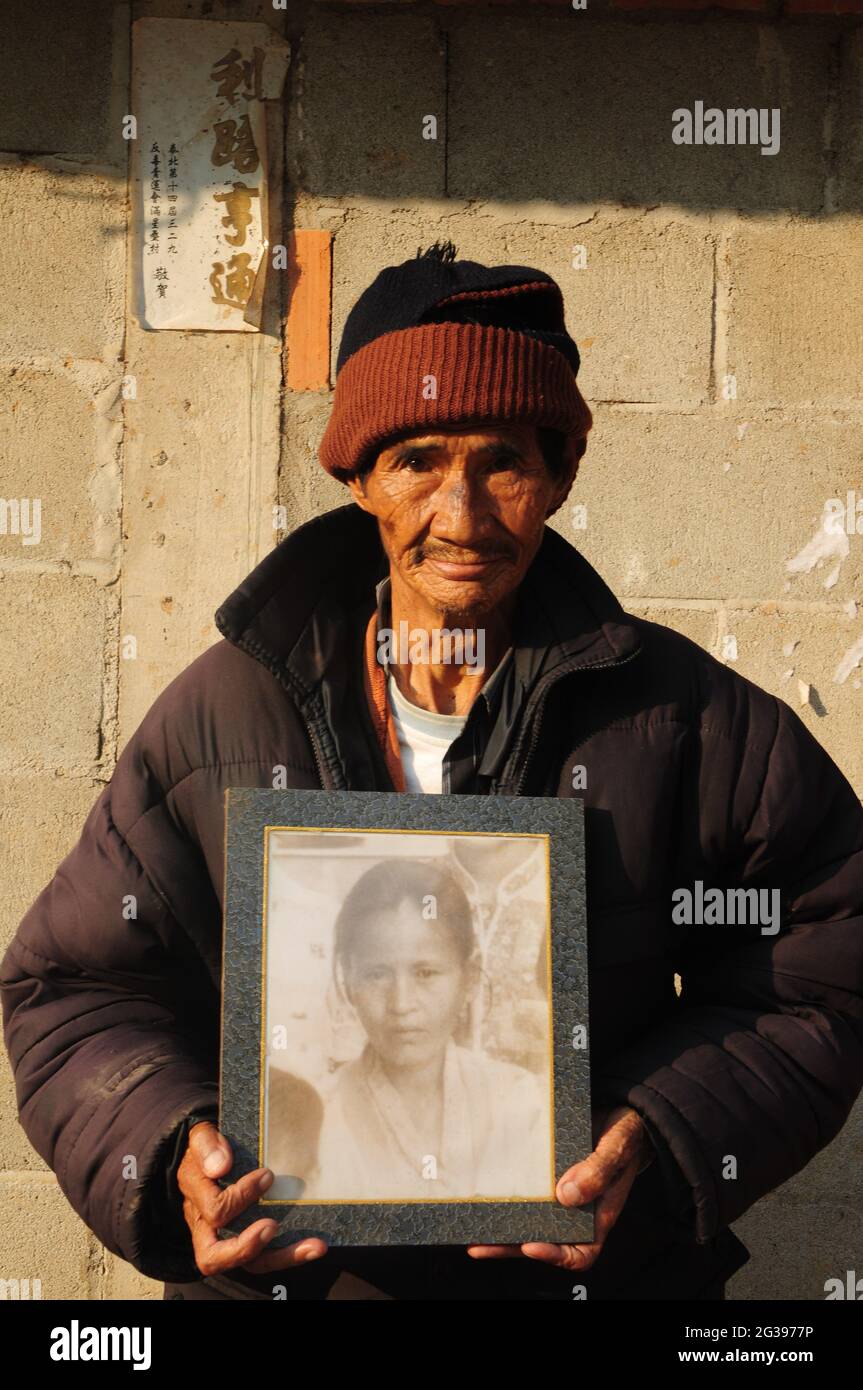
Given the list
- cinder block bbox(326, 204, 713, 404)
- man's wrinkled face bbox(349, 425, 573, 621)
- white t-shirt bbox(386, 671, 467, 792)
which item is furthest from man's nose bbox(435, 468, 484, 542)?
cinder block bbox(326, 204, 713, 404)

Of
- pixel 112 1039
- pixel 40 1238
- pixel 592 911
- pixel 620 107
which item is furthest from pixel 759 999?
pixel 620 107

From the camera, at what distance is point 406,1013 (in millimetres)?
2100

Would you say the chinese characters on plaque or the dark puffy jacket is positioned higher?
the chinese characters on plaque

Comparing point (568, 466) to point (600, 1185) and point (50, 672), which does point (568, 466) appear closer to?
point (600, 1185)

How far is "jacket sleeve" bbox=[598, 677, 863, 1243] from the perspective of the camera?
214 centimetres

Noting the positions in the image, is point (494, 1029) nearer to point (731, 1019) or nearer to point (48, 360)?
point (731, 1019)

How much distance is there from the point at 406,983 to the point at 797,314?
220 centimetres

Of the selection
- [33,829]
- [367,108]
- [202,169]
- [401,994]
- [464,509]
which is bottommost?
[401,994]

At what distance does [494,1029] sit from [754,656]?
177 centimetres

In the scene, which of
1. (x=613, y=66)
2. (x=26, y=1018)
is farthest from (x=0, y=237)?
(x=26, y=1018)

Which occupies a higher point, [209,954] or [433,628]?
[433,628]

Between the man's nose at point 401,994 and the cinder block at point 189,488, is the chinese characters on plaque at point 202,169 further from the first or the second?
the man's nose at point 401,994

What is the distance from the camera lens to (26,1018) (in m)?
2.29

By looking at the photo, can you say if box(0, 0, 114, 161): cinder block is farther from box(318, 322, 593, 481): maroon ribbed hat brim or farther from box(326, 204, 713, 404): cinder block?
box(318, 322, 593, 481): maroon ribbed hat brim
